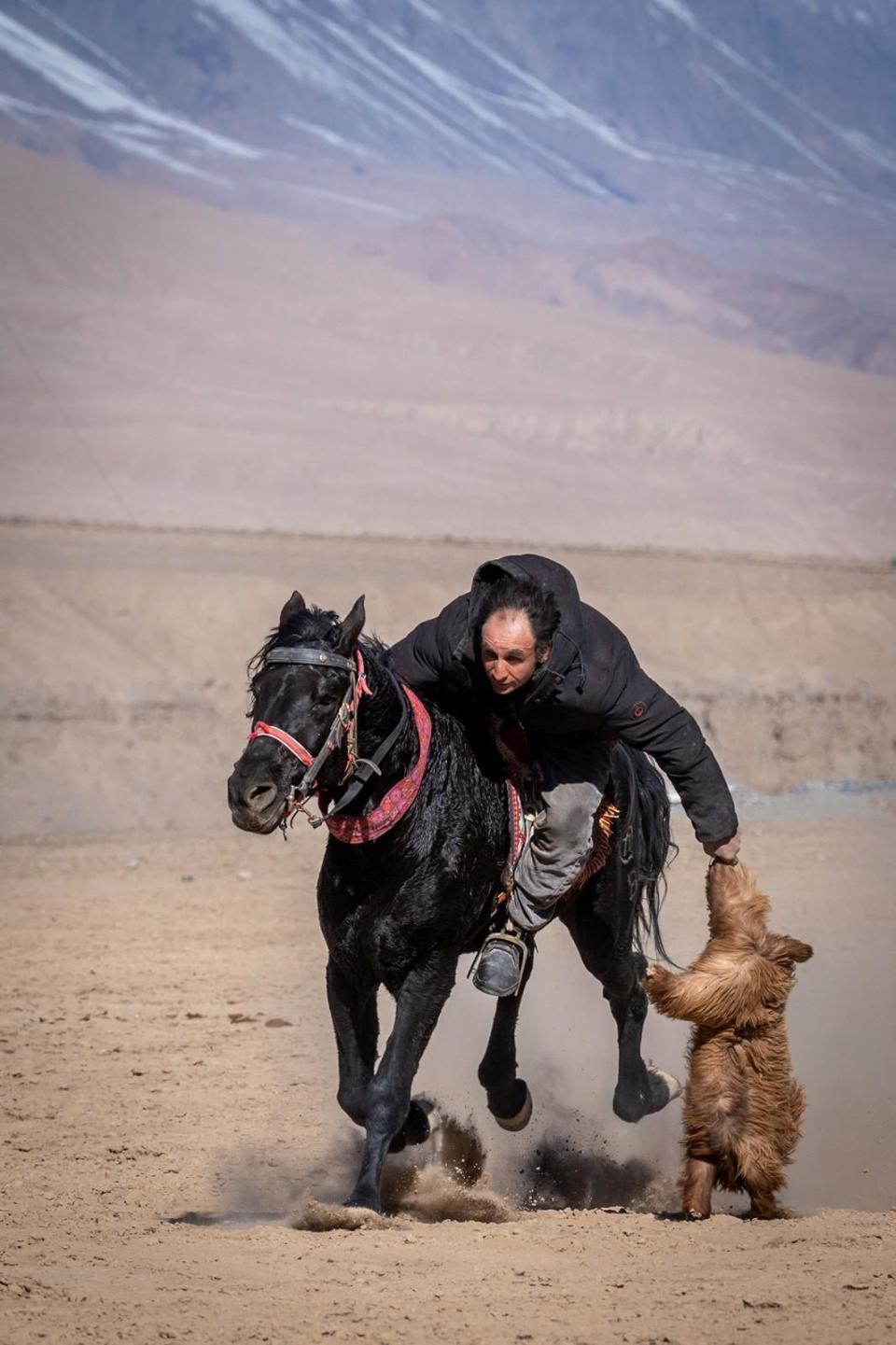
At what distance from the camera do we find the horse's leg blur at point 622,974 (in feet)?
20.9

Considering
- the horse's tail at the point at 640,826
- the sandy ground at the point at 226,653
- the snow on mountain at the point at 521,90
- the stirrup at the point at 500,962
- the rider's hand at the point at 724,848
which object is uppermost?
the snow on mountain at the point at 521,90

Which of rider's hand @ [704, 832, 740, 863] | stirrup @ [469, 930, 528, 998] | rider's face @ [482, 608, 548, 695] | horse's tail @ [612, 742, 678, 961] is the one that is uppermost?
rider's face @ [482, 608, 548, 695]

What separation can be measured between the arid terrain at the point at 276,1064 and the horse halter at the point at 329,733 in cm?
135

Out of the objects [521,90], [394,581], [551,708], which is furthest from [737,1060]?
[521,90]

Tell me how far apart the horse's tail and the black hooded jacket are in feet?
2.22

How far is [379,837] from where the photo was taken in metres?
5.21

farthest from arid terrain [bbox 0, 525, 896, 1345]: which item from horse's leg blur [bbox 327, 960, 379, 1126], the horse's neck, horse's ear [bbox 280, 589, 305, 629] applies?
horse's ear [bbox 280, 589, 305, 629]

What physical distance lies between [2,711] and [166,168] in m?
45.9

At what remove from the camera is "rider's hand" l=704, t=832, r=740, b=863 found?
219 inches

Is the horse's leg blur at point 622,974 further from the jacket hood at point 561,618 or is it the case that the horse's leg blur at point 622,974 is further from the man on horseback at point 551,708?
the jacket hood at point 561,618

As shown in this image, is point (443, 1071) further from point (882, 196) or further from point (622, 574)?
point (882, 196)

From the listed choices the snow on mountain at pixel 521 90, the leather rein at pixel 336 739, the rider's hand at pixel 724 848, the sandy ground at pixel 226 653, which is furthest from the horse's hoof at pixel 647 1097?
the snow on mountain at pixel 521 90

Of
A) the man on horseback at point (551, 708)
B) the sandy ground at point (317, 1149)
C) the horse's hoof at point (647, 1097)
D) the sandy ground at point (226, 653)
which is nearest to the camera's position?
the sandy ground at point (317, 1149)

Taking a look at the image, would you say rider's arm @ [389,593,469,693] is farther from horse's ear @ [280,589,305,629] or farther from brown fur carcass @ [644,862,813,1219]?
brown fur carcass @ [644,862,813,1219]
